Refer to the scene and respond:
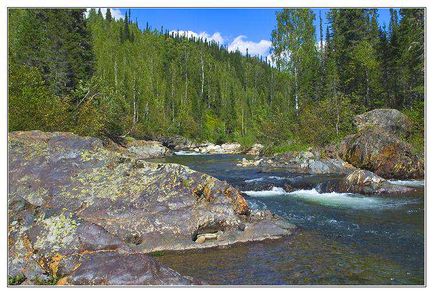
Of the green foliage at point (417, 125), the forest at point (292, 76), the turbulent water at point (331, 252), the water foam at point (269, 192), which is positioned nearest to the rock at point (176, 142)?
the forest at point (292, 76)

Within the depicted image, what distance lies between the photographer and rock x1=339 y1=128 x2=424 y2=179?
71.9 feet

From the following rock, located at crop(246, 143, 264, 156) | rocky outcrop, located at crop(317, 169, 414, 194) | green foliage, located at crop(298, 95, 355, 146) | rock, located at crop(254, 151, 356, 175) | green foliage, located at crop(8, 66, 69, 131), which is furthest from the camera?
rock, located at crop(246, 143, 264, 156)

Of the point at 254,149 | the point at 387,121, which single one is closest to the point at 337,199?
the point at 387,121

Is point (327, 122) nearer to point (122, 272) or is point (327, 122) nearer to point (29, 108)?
point (29, 108)

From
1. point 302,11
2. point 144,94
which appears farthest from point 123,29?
point 302,11

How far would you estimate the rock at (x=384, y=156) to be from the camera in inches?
863

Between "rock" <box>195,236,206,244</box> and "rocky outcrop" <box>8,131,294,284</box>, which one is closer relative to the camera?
"rocky outcrop" <box>8,131,294,284</box>

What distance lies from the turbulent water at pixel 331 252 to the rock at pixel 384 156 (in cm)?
753

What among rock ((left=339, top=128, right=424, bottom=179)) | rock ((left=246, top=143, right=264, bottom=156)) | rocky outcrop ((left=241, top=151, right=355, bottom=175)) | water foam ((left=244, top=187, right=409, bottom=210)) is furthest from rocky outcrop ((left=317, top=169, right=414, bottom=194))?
rock ((left=246, top=143, right=264, bottom=156))

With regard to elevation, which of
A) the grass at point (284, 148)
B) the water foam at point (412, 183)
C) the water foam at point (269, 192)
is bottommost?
the water foam at point (269, 192)

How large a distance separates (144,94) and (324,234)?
65002 millimetres

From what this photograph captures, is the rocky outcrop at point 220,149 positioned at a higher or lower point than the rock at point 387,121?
lower

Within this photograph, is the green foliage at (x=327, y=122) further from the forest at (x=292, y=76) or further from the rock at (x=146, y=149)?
the rock at (x=146, y=149)

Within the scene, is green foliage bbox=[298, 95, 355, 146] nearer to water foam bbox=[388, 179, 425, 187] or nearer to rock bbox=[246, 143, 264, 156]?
rock bbox=[246, 143, 264, 156]
